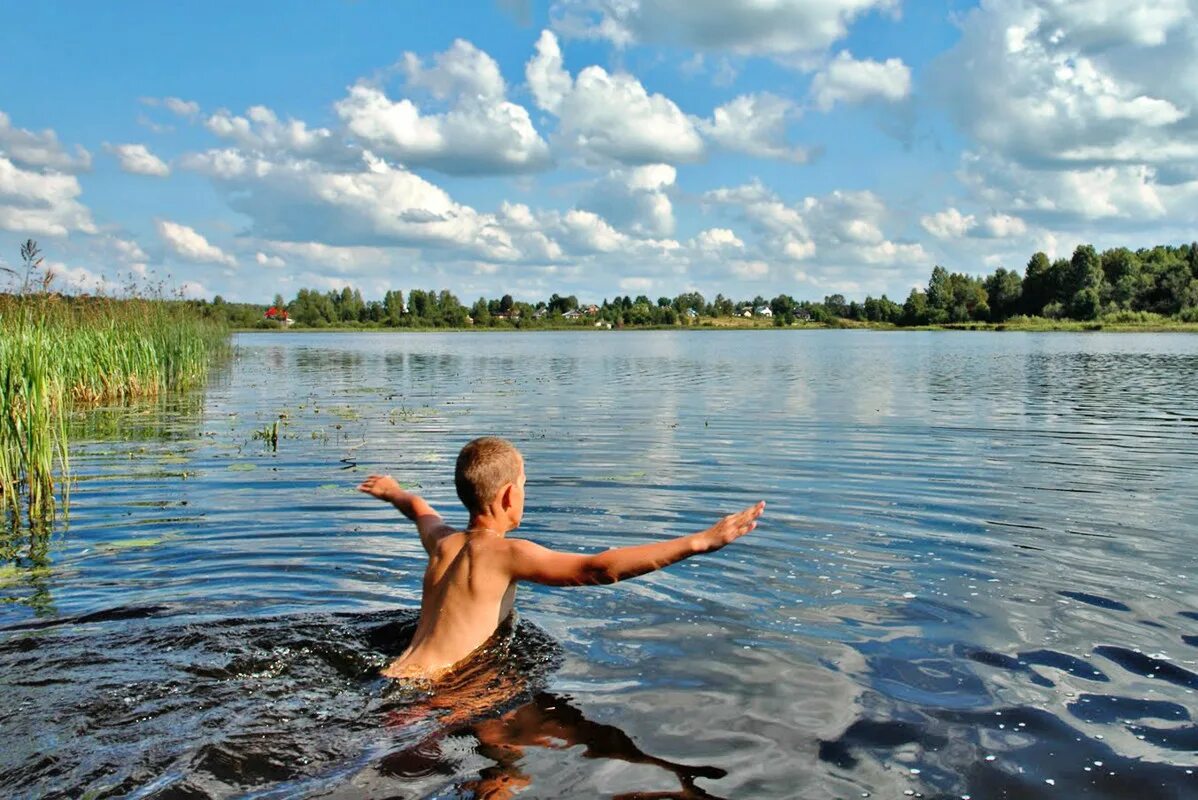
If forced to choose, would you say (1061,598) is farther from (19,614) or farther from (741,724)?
(19,614)

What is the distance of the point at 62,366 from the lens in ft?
58.6

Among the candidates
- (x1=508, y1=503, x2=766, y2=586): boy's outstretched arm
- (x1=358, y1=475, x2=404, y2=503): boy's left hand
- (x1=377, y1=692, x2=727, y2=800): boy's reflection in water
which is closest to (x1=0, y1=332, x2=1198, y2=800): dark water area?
(x1=377, y1=692, x2=727, y2=800): boy's reflection in water

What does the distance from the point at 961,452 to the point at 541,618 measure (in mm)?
11447

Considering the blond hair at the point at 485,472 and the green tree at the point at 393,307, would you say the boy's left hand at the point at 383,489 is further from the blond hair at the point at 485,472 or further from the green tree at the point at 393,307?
the green tree at the point at 393,307

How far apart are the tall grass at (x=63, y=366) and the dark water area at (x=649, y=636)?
0.93 metres

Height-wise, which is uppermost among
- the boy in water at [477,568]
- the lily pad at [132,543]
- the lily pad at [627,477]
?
the boy in water at [477,568]

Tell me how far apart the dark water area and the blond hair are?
125 cm

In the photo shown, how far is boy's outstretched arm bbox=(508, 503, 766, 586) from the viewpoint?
16.0ft

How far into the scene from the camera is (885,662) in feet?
22.0

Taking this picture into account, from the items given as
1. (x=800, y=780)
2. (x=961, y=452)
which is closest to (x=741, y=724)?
(x=800, y=780)

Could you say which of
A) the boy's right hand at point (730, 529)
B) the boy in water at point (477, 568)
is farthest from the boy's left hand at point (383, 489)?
the boy's right hand at point (730, 529)

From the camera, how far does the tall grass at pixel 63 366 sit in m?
11.6

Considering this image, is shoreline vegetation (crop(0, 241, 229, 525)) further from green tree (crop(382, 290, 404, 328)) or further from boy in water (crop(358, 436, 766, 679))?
green tree (crop(382, 290, 404, 328))

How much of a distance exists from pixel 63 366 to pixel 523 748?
16.8 m
